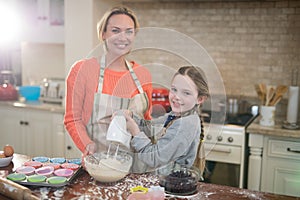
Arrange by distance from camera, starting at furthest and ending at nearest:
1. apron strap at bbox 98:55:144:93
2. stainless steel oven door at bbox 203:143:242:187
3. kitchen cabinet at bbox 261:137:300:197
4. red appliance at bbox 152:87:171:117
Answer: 1. stainless steel oven door at bbox 203:143:242:187
2. kitchen cabinet at bbox 261:137:300:197
3. apron strap at bbox 98:55:144:93
4. red appliance at bbox 152:87:171:117

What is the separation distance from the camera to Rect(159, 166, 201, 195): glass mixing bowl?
142 cm

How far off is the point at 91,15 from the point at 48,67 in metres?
0.99

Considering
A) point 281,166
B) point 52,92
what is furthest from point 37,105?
point 281,166

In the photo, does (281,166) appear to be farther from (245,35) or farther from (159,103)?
(159,103)

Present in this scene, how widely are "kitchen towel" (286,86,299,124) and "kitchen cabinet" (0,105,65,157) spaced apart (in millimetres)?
1741

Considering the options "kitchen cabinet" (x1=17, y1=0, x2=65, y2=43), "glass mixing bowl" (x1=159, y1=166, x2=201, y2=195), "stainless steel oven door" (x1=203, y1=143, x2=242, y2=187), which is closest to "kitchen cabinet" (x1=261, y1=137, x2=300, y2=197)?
"stainless steel oven door" (x1=203, y1=143, x2=242, y2=187)

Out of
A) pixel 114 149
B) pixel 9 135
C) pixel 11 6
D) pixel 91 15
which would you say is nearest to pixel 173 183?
pixel 114 149

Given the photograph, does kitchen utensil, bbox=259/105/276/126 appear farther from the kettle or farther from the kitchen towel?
the kettle

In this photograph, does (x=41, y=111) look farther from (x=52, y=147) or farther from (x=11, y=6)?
(x=11, y=6)

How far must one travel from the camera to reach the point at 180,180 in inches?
55.9

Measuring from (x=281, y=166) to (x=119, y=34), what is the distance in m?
1.60

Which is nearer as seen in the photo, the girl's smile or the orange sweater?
the girl's smile

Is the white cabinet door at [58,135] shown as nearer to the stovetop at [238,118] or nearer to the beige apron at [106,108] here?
the stovetop at [238,118]

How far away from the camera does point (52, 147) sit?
3195 millimetres
